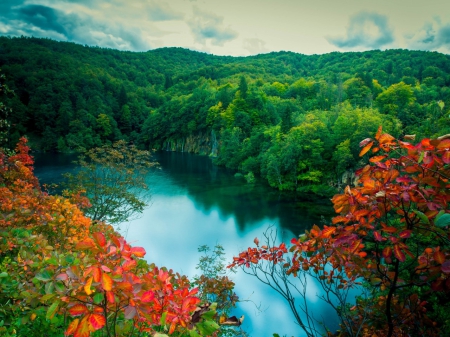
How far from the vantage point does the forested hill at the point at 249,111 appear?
92.1 feet

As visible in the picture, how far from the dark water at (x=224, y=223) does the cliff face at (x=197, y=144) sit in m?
19.1

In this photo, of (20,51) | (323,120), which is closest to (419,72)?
(323,120)

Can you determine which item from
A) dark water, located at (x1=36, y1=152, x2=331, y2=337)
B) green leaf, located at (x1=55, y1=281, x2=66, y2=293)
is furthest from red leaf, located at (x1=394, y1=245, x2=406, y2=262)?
dark water, located at (x1=36, y1=152, x2=331, y2=337)

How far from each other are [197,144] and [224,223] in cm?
3764

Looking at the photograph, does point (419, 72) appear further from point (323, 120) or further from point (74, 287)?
point (74, 287)

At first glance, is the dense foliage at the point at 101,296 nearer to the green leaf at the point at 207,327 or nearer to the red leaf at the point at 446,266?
the green leaf at the point at 207,327

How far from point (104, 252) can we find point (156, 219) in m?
19.4

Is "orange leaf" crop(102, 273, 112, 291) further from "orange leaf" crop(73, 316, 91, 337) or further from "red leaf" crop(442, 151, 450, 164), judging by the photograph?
"red leaf" crop(442, 151, 450, 164)

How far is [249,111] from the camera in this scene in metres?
48.3

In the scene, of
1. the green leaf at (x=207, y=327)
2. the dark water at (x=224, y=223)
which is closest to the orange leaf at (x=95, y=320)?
the green leaf at (x=207, y=327)

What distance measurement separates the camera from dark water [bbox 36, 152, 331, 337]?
1155 centimetres

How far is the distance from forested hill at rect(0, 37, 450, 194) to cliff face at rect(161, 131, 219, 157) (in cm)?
20

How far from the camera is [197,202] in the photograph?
24.0 m

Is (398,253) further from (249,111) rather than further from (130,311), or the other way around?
(249,111)
